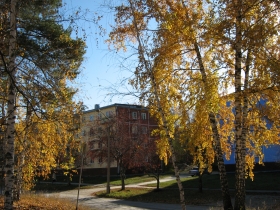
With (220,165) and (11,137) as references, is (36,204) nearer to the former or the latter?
(11,137)

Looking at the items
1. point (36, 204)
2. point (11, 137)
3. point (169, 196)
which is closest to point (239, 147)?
point (11, 137)

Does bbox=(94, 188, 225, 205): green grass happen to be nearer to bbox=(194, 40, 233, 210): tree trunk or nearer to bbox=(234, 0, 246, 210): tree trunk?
bbox=(194, 40, 233, 210): tree trunk

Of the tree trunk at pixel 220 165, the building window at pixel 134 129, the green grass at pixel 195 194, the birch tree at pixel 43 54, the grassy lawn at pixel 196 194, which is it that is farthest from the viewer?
the building window at pixel 134 129

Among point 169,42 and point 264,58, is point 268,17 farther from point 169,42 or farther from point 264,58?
point 169,42

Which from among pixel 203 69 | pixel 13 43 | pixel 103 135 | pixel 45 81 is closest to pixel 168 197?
pixel 103 135

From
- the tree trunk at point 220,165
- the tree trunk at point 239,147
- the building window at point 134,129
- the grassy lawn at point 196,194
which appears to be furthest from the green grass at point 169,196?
the tree trunk at point 239,147

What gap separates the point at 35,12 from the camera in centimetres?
1027

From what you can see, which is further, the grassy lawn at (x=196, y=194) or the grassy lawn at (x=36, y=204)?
the grassy lawn at (x=196, y=194)

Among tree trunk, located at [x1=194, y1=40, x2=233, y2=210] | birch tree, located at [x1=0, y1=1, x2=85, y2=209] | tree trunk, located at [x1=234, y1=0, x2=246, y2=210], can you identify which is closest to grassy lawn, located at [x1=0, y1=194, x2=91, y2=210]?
birch tree, located at [x1=0, y1=1, x2=85, y2=209]

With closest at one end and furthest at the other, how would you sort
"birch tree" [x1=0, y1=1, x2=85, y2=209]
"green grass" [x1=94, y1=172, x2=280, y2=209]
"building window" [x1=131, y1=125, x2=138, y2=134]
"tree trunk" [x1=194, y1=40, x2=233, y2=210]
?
1. "birch tree" [x1=0, y1=1, x2=85, y2=209]
2. "tree trunk" [x1=194, y1=40, x2=233, y2=210]
3. "green grass" [x1=94, y1=172, x2=280, y2=209]
4. "building window" [x1=131, y1=125, x2=138, y2=134]

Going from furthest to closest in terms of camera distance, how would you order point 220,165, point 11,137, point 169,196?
point 169,196 → point 220,165 → point 11,137

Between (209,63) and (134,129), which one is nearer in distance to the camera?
(209,63)

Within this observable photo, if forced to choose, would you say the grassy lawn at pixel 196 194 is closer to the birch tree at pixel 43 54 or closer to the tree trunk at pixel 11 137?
the birch tree at pixel 43 54

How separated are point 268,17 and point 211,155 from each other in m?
5.71
